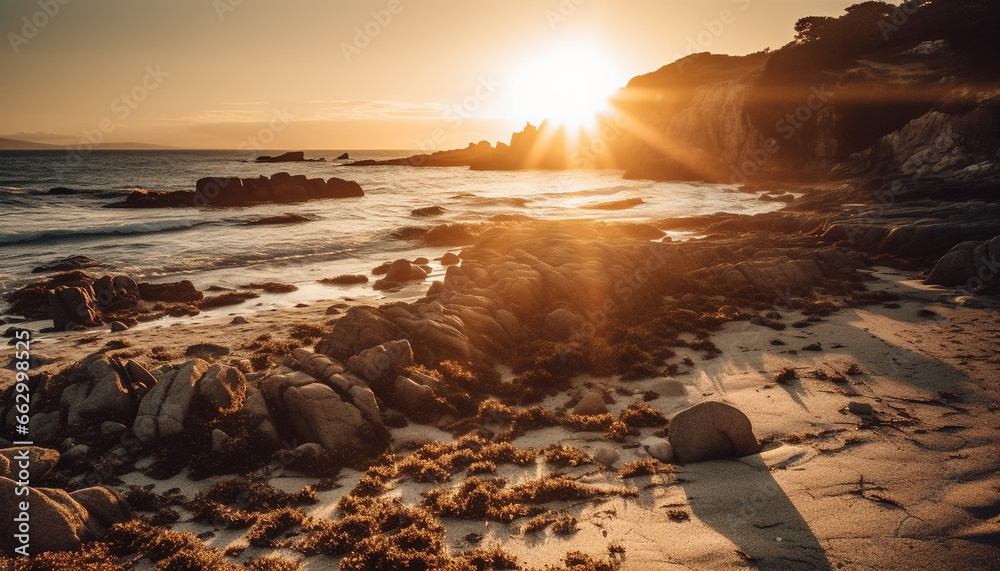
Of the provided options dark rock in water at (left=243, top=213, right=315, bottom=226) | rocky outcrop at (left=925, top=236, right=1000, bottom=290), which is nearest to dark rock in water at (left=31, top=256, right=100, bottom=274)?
dark rock in water at (left=243, top=213, right=315, bottom=226)

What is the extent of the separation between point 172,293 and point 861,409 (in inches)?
1112

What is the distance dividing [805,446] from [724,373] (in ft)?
15.1

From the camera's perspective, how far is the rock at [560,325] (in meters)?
17.4

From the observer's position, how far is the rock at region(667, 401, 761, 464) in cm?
960

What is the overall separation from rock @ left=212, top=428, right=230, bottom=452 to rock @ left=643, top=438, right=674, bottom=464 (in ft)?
30.6

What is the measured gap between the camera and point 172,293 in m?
24.4

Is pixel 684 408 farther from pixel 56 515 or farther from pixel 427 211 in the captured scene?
pixel 427 211

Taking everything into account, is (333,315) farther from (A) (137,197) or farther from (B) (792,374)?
(A) (137,197)

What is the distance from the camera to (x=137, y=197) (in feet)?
197

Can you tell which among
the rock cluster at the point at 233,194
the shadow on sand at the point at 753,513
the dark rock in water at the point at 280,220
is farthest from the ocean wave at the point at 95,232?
the shadow on sand at the point at 753,513

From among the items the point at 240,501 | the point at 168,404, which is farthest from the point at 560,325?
the point at 168,404

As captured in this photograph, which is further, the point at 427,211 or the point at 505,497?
the point at 427,211

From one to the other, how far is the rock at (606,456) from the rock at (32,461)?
36.0ft

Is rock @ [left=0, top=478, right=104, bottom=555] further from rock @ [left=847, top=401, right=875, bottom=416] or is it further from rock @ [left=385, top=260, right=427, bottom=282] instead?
rock @ [left=385, top=260, right=427, bottom=282]
